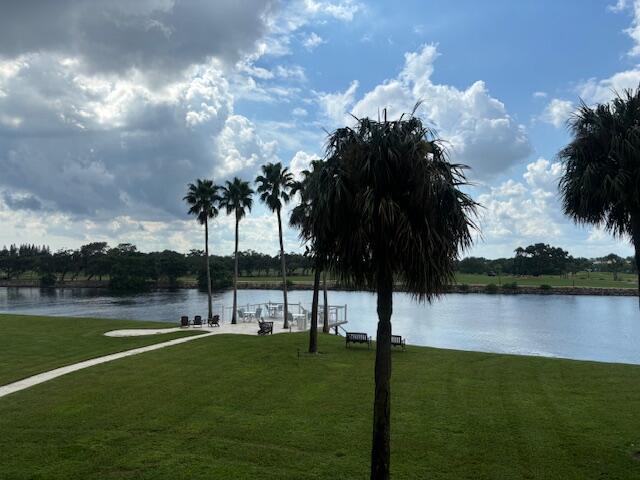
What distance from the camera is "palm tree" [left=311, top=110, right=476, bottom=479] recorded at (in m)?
7.59

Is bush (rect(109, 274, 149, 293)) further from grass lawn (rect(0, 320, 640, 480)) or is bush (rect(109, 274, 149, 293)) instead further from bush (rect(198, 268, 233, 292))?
grass lawn (rect(0, 320, 640, 480))

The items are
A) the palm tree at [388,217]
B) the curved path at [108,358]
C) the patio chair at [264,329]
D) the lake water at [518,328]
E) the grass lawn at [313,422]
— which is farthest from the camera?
the lake water at [518,328]

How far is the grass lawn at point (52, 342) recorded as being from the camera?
18.9 meters

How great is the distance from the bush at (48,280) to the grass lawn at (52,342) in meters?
124

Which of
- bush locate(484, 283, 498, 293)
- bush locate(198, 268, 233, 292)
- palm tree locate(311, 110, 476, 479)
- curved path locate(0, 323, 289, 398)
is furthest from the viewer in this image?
bush locate(198, 268, 233, 292)

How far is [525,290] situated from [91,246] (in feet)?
438

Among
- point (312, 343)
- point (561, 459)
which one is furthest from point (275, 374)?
point (561, 459)

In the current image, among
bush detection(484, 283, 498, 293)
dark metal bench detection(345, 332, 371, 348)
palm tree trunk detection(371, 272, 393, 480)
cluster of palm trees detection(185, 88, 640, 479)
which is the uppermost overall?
cluster of palm trees detection(185, 88, 640, 479)

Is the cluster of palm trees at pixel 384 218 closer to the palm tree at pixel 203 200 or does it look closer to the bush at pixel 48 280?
the palm tree at pixel 203 200

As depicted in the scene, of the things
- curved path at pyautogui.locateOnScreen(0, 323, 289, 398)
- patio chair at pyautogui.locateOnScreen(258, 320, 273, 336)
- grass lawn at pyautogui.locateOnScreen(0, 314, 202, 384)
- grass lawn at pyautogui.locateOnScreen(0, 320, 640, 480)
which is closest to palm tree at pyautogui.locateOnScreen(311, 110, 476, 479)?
grass lawn at pyautogui.locateOnScreen(0, 320, 640, 480)

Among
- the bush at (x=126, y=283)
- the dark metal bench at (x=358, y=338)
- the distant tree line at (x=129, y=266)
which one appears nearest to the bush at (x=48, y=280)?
the distant tree line at (x=129, y=266)

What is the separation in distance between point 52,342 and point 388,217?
23483 mm

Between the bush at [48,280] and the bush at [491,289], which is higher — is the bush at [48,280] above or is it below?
above

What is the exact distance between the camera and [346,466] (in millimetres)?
9438
